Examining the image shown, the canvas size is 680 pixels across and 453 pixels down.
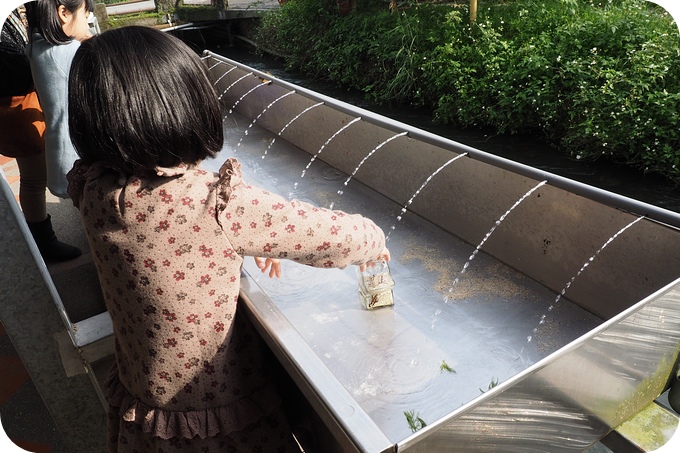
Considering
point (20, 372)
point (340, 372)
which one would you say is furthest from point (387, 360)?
point (20, 372)

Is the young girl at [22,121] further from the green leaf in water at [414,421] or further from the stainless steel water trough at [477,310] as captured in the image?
the green leaf in water at [414,421]

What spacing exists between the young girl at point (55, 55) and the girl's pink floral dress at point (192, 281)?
108 cm

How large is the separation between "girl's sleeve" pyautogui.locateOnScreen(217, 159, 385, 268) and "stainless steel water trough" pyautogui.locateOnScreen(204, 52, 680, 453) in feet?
0.65

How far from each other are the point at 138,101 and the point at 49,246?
2298mm

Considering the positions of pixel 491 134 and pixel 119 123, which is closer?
pixel 119 123

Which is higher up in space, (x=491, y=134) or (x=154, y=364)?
(x=154, y=364)

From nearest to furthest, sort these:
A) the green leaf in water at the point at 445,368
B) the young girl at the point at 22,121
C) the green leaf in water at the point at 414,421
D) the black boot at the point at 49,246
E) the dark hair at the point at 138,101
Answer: the dark hair at the point at 138,101, the green leaf in water at the point at 414,421, the green leaf in water at the point at 445,368, the young girl at the point at 22,121, the black boot at the point at 49,246

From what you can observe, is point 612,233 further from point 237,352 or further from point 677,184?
point 677,184

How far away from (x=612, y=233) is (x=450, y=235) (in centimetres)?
88

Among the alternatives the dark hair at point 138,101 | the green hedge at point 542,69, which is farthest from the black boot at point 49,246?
the green hedge at point 542,69

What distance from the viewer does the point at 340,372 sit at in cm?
196

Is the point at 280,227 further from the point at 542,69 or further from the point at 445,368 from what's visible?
the point at 542,69

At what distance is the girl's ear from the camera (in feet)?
7.13

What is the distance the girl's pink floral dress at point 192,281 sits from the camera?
3.75 ft
